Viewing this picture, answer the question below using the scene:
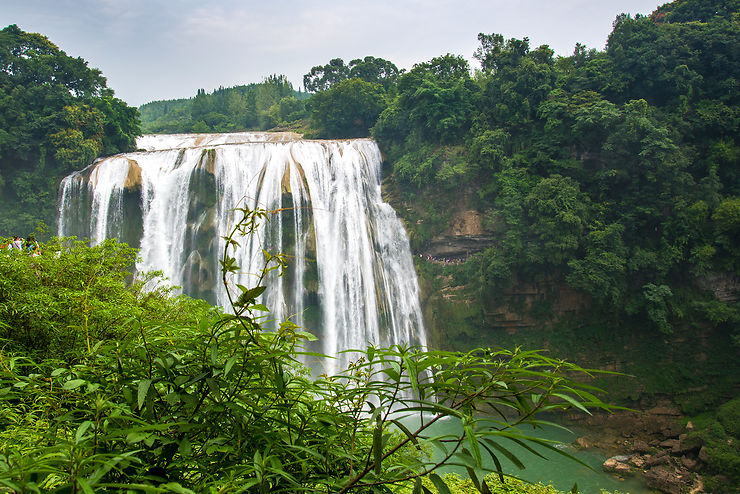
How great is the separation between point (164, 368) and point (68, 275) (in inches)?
135

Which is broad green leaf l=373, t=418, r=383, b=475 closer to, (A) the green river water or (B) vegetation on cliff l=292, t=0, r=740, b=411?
(A) the green river water

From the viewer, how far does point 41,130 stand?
17.5 meters

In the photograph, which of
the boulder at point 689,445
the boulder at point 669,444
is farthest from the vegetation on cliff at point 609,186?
the boulder at point 689,445

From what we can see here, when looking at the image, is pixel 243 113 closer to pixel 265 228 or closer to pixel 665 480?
pixel 265 228

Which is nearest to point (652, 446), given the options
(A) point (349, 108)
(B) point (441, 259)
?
(B) point (441, 259)

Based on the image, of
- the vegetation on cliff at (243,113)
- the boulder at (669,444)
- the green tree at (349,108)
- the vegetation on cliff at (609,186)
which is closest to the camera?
the boulder at (669,444)

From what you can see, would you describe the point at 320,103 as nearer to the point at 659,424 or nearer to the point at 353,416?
the point at 659,424

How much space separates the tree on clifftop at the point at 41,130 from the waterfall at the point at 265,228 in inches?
93.1

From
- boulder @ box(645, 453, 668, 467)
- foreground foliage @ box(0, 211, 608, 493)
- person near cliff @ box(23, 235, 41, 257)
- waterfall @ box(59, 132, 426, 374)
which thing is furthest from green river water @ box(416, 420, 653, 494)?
foreground foliage @ box(0, 211, 608, 493)

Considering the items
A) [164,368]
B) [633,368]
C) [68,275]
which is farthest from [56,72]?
[633,368]

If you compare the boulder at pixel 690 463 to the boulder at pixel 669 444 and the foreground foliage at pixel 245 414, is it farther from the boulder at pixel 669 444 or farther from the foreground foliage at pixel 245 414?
the foreground foliage at pixel 245 414

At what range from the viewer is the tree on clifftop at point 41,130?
17156 mm

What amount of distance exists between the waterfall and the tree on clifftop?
2.36m

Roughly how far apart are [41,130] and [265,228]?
11138 mm
